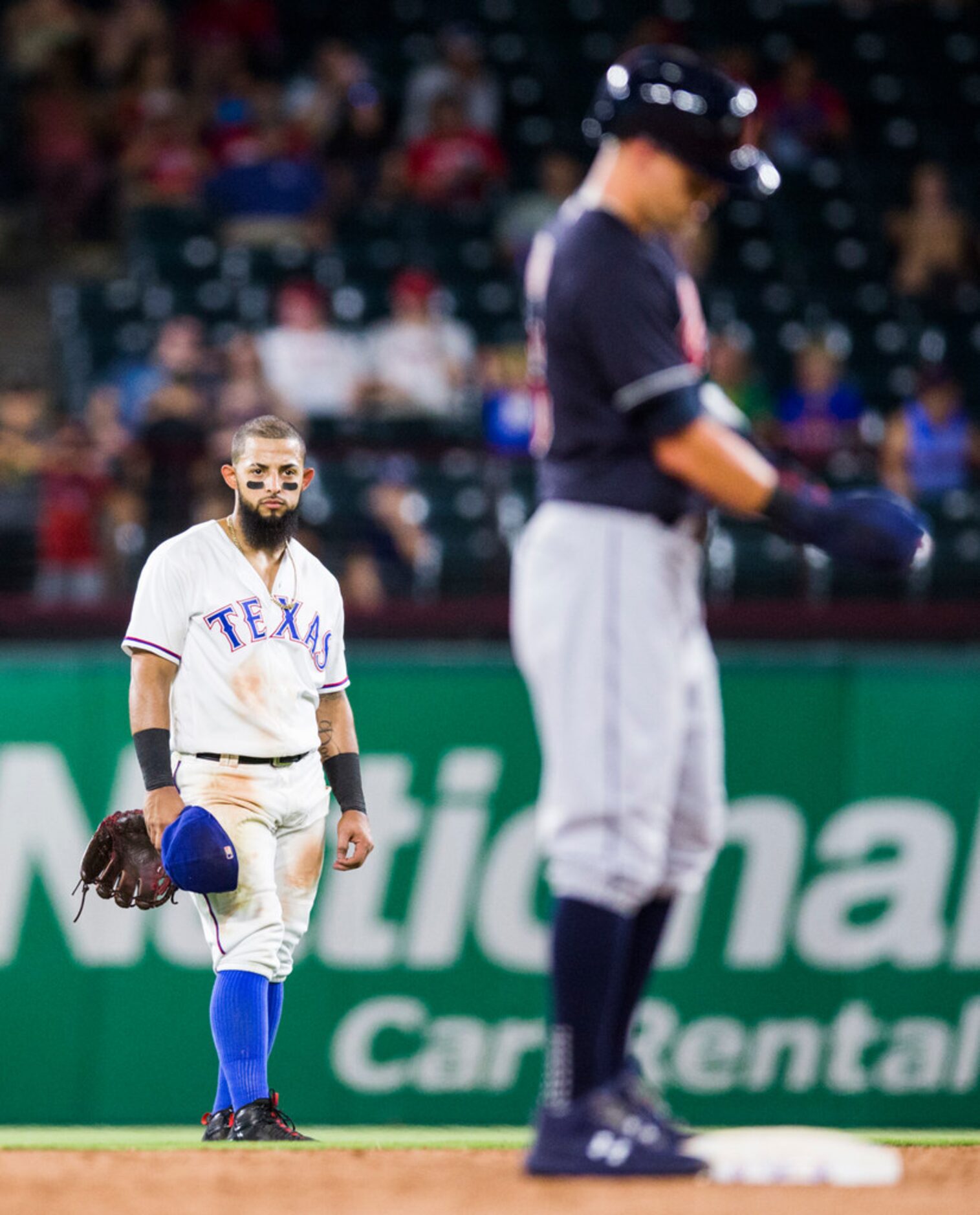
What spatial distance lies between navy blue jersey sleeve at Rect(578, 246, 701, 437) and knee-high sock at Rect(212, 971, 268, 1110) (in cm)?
183

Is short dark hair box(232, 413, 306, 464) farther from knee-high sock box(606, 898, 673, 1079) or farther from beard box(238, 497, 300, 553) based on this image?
knee-high sock box(606, 898, 673, 1079)

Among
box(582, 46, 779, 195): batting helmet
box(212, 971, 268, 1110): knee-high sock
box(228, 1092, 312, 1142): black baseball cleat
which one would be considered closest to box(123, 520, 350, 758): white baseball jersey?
box(212, 971, 268, 1110): knee-high sock

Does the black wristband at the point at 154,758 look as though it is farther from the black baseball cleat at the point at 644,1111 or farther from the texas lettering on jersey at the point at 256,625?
the black baseball cleat at the point at 644,1111

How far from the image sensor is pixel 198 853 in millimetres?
4008

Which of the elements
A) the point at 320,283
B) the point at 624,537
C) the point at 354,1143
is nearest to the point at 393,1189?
the point at 354,1143

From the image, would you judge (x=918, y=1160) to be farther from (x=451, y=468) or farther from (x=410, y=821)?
(x=451, y=468)

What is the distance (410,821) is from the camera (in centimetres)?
649

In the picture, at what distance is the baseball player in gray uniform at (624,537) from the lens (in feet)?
9.99

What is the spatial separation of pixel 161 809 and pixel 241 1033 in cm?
57

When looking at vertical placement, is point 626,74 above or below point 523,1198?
above

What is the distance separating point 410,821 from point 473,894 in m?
0.34

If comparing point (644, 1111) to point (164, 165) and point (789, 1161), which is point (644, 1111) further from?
point (164, 165)

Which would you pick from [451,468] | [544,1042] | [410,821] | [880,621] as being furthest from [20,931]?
[880,621]

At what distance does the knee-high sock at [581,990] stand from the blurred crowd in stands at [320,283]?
4644 mm
